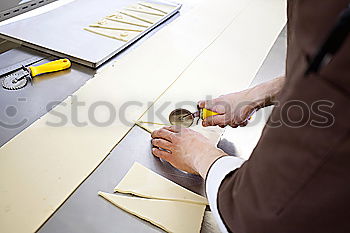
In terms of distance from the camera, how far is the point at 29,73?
1.08 m

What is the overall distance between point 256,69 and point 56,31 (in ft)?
2.26

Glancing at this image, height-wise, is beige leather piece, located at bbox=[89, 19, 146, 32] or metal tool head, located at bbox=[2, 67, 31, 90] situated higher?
beige leather piece, located at bbox=[89, 19, 146, 32]

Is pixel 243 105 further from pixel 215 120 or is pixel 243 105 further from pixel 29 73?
pixel 29 73

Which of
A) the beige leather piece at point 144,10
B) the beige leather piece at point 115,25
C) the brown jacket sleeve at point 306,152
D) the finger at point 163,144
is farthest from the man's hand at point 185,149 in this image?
the beige leather piece at point 144,10

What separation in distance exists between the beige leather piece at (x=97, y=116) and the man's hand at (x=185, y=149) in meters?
0.12

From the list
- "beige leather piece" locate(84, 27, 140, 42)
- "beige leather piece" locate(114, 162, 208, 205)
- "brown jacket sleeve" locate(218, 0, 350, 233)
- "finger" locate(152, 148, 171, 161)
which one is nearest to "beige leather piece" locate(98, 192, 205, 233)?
"beige leather piece" locate(114, 162, 208, 205)

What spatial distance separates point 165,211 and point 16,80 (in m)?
0.62

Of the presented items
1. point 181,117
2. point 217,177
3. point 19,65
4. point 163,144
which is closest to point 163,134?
point 163,144

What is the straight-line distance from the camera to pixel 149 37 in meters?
1.32

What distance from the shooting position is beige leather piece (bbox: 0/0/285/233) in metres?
0.75

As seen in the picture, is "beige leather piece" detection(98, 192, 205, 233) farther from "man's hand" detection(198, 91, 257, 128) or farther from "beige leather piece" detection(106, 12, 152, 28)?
"beige leather piece" detection(106, 12, 152, 28)

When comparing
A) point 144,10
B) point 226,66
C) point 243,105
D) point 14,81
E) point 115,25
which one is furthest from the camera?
point 144,10

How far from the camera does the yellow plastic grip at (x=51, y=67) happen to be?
1088 millimetres

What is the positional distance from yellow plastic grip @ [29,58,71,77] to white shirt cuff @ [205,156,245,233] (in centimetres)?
64
